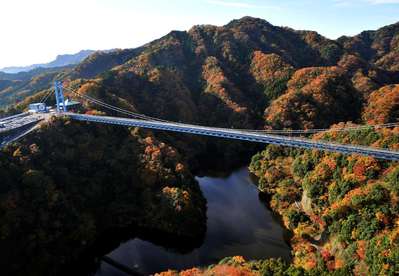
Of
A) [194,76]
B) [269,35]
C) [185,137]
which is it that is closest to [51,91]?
[185,137]

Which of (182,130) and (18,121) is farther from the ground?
(18,121)

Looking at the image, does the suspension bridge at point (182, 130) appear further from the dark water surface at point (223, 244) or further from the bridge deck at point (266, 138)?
the dark water surface at point (223, 244)

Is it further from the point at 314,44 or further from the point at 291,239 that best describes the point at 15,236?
the point at 314,44

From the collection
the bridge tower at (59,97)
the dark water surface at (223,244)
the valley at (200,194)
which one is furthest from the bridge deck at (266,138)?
the dark water surface at (223,244)

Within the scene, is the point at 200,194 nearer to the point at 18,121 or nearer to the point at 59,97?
the point at 18,121

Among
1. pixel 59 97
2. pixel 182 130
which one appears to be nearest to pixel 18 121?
pixel 59 97

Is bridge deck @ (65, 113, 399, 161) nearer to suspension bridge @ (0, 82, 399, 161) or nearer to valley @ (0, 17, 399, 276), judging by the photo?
suspension bridge @ (0, 82, 399, 161)
